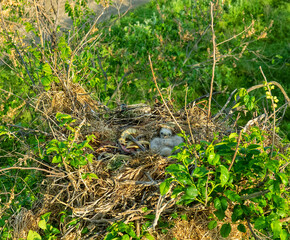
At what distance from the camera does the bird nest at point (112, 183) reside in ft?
8.59

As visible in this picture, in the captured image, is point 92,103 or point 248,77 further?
point 248,77

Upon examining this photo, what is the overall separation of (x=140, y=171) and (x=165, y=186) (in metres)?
0.61

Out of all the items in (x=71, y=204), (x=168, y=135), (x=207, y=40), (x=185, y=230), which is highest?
(x=71, y=204)

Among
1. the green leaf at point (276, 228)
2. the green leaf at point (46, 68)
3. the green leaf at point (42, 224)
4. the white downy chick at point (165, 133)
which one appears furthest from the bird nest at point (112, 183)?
the green leaf at point (276, 228)

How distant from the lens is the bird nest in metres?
2.62

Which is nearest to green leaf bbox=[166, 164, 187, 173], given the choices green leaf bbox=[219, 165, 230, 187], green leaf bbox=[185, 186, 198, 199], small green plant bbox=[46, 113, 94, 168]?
green leaf bbox=[185, 186, 198, 199]

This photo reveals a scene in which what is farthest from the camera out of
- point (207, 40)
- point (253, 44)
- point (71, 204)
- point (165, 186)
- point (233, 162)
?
point (253, 44)

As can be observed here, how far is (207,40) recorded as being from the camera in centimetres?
751

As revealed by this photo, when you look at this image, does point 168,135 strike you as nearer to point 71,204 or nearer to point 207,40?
point 71,204

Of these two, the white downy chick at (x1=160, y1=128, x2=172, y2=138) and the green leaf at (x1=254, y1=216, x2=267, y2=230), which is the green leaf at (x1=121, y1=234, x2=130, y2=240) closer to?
the green leaf at (x1=254, y1=216, x2=267, y2=230)

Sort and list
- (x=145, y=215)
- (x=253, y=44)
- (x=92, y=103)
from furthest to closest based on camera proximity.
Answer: (x=253, y=44) < (x=92, y=103) < (x=145, y=215)

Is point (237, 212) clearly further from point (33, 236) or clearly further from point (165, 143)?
point (33, 236)

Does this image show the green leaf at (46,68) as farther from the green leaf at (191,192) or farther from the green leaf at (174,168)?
the green leaf at (191,192)

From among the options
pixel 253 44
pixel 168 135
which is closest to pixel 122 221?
pixel 168 135
